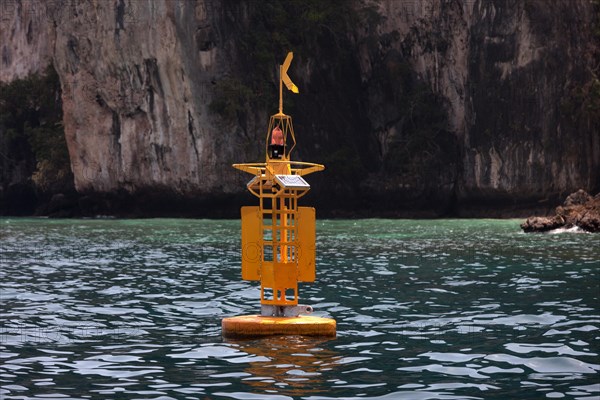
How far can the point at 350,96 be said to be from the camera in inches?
2106

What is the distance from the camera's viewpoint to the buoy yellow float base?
37.9 ft

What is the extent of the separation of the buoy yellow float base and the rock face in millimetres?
37204

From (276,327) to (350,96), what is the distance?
42519mm

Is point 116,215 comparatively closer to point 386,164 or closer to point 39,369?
point 386,164

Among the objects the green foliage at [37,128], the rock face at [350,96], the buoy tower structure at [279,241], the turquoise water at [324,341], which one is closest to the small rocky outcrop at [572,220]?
the turquoise water at [324,341]

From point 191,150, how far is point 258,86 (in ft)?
15.2

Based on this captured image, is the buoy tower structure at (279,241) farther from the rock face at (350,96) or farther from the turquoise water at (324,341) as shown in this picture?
the rock face at (350,96)

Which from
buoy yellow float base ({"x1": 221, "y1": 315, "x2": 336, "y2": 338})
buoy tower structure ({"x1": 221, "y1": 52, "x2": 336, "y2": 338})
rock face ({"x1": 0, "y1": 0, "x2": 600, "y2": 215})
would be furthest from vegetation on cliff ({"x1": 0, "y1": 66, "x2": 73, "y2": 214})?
buoy yellow float base ({"x1": 221, "y1": 315, "x2": 336, "y2": 338})

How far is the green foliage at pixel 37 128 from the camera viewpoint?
192 feet

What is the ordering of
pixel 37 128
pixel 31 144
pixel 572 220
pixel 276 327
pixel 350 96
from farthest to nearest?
1. pixel 37 128
2. pixel 31 144
3. pixel 350 96
4. pixel 572 220
5. pixel 276 327

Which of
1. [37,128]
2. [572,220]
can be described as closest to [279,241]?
[572,220]

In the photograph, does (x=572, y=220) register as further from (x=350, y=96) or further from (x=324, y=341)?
(x=324, y=341)

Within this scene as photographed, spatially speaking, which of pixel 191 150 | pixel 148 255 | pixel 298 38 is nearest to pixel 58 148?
pixel 191 150

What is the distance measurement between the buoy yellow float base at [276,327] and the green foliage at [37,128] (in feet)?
158
